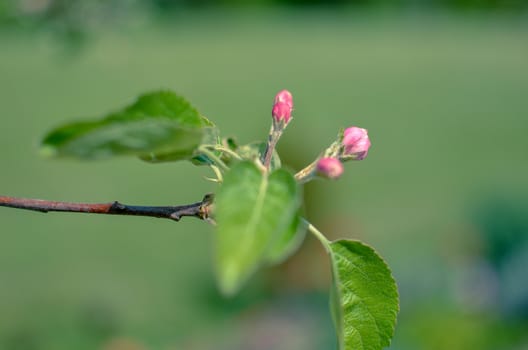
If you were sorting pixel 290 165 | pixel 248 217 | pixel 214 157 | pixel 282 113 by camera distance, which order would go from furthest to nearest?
pixel 290 165, pixel 282 113, pixel 214 157, pixel 248 217

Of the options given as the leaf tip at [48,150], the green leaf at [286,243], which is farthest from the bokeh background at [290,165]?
the green leaf at [286,243]

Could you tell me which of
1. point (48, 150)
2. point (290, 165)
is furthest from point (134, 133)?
point (290, 165)

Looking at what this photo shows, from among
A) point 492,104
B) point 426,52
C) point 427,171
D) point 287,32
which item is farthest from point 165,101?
point 287,32

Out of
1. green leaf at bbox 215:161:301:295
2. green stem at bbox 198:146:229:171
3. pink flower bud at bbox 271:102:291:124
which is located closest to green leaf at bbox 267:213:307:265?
green leaf at bbox 215:161:301:295

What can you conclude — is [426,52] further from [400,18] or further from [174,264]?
[174,264]

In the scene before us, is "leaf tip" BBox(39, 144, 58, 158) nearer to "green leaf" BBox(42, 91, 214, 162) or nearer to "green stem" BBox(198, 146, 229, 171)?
"green leaf" BBox(42, 91, 214, 162)

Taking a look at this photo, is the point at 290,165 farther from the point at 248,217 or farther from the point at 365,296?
the point at 248,217

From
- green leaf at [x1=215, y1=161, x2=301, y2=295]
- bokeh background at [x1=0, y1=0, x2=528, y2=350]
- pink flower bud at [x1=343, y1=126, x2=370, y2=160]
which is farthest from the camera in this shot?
bokeh background at [x1=0, y1=0, x2=528, y2=350]
